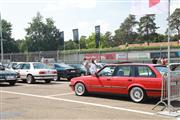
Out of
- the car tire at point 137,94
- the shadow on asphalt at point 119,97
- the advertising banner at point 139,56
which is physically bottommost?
the shadow on asphalt at point 119,97

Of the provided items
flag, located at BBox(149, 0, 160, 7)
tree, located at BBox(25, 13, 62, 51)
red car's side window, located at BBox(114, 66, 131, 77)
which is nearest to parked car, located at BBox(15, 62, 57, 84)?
red car's side window, located at BBox(114, 66, 131, 77)

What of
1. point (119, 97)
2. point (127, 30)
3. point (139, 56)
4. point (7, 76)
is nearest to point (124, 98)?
point (119, 97)

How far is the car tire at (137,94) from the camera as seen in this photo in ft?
39.9

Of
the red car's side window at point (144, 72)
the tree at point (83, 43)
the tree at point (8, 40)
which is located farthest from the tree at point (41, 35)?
the red car's side window at point (144, 72)

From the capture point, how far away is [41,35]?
99438mm

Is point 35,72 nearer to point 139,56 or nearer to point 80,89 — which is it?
point 80,89

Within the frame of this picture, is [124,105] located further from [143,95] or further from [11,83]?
[11,83]

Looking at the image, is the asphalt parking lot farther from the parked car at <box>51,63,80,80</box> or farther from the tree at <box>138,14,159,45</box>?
the tree at <box>138,14,159,45</box>

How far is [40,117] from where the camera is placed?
31.0ft

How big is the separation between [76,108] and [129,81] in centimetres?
256

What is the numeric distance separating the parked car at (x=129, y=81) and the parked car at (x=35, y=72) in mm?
7770

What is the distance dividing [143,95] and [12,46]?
72923 mm

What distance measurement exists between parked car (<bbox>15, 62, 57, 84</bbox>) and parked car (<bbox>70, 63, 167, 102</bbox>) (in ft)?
25.5

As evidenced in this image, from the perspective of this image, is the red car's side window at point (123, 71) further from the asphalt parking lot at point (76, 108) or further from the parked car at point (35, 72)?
the parked car at point (35, 72)
